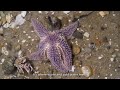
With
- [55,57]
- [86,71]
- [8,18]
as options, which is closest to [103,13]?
[86,71]

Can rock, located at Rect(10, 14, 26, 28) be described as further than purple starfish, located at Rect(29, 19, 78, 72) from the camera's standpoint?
Yes

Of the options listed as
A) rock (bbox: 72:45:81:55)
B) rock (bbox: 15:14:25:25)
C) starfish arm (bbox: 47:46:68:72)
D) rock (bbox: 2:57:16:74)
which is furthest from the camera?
rock (bbox: 15:14:25:25)

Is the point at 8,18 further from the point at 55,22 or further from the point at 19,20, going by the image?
the point at 55,22

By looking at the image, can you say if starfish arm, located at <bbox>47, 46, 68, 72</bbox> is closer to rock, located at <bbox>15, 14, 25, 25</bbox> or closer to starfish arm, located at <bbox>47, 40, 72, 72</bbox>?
starfish arm, located at <bbox>47, 40, 72, 72</bbox>

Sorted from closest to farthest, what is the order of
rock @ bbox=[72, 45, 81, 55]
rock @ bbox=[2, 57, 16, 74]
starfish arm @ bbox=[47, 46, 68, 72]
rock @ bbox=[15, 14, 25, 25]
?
starfish arm @ bbox=[47, 46, 68, 72] < rock @ bbox=[2, 57, 16, 74] < rock @ bbox=[72, 45, 81, 55] < rock @ bbox=[15, 14, 25, 25]

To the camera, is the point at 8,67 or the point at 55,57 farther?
the point at 8,67

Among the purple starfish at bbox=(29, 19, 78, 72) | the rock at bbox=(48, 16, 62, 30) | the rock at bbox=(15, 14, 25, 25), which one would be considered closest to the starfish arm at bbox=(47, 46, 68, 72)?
the purple starfish at bbox=(29, 19, 78, 72)
